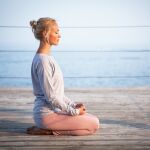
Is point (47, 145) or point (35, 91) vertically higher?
point (35, 91)

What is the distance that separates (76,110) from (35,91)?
295 mm

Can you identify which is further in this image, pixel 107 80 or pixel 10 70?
pixel 10 70

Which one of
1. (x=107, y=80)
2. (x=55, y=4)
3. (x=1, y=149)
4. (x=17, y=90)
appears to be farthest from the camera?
(x=55, y=4)

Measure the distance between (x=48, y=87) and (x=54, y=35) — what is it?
0.34 metres

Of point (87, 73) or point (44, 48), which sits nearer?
point (44, 48)

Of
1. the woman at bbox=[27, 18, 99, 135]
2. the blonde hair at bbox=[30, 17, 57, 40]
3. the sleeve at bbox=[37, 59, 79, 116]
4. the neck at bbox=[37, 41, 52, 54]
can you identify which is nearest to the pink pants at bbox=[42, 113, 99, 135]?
the woman at bbox=[27, 18, 99, 135]

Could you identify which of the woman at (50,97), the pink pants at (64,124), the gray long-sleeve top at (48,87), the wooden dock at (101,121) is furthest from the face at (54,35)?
the wooden dock at (101,121)

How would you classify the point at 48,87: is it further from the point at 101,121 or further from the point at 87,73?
the point at 87,73

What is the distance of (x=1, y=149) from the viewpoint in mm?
2637

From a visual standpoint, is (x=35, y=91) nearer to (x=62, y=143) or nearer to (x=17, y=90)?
(x=62, y=143)

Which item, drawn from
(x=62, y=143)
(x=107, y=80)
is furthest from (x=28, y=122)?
(x=107, y=80)

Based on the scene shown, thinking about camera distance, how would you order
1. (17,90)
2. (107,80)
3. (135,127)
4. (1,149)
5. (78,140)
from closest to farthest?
(1,149) < (78,140) < (135,127) < (17,90) < (107,80)

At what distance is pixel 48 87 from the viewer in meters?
2.88

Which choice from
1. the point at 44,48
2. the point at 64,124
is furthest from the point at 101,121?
the point at 44,48
